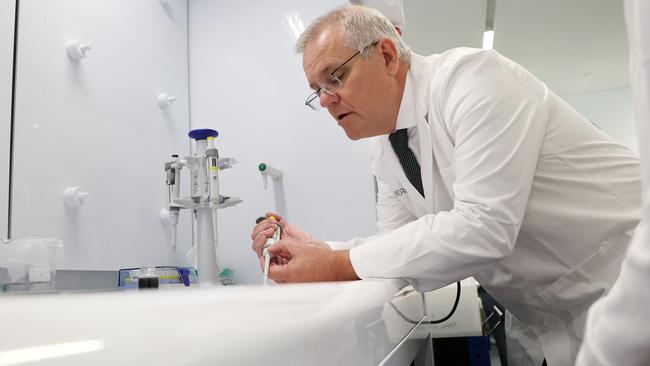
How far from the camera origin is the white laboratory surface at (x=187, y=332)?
0.50 ft

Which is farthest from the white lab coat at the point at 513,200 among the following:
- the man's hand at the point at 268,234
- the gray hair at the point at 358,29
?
the man's hand at the point at 268,234

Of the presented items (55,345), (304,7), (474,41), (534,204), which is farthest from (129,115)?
(474,41)

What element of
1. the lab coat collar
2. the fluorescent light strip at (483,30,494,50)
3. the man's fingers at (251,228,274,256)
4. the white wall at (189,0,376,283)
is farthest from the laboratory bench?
the fluorescent light strip at (483,30,494,50)

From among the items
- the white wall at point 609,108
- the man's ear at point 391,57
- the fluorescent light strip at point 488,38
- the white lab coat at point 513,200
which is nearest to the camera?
the white lab coat at point 513,200

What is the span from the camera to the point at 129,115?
1.65 m

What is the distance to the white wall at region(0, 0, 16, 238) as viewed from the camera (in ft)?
3.84

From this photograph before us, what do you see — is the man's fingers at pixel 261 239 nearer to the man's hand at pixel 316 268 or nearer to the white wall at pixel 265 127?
the man's hand at pixel 316 268

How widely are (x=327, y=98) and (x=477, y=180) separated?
470 mm

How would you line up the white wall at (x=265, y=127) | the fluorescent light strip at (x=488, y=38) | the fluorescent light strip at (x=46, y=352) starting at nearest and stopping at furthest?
the fluorescent light strip at (x=46, y=352) → the white wall at (x=265, y=127) → the fluorescent light strip at (x=488, y=38)

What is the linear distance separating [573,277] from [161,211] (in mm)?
1314

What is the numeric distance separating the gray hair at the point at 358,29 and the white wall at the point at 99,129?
27.2 inches

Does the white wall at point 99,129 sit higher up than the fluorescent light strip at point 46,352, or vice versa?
the white wall at point 99,129

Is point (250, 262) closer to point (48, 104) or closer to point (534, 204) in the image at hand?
point (48, 104)

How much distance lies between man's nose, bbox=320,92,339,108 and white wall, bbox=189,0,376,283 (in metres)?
0.63
